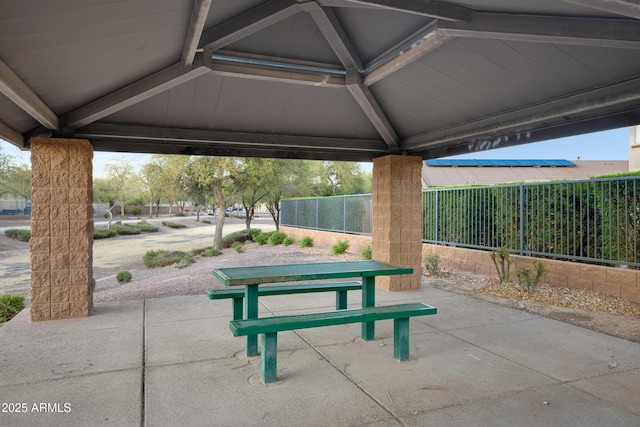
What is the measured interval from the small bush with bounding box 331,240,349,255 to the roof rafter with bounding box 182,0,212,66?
435 inches

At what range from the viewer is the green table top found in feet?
14.0

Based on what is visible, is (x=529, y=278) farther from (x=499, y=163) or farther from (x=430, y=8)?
A: (x=499, y=163)

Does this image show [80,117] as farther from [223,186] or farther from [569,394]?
[223,186]

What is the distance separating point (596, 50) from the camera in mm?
3926

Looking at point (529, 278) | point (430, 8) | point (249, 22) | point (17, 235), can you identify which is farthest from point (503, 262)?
point (17, 235)

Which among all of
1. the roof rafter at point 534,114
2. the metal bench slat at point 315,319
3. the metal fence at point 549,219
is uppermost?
the roof rafter at point 534,114

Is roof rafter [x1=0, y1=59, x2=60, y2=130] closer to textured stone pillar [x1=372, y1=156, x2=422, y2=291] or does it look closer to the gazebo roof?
the gazebo roof

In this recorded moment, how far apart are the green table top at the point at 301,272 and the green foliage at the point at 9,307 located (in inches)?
182

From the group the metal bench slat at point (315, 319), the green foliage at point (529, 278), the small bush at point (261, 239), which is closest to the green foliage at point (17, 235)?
the small bush at point (261, 239)

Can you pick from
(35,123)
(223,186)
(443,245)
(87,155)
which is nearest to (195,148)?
(87,155)

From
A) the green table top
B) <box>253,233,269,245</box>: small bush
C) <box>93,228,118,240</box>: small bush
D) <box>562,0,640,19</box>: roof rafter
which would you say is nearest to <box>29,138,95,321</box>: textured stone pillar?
the green table top

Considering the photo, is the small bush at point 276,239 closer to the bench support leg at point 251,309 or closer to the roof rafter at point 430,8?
the bench support leg at point 251,309

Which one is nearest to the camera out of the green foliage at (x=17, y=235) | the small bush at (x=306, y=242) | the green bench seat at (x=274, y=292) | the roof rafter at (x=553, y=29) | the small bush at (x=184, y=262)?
the roof rafter at (x=553, y=29)

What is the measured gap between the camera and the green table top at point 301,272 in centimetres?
427
